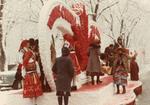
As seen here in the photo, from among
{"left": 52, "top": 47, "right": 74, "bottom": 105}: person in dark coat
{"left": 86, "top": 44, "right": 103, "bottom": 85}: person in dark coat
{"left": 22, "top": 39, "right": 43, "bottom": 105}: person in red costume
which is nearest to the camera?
{"left": 52, "top": 47, "right": 74, "bottom": 105}: person in dark coat

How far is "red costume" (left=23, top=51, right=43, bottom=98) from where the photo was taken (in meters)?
13.4

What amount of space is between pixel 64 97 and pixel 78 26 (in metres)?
4.28

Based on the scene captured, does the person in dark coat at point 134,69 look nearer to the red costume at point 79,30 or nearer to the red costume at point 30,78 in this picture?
the red costume at point 79,30

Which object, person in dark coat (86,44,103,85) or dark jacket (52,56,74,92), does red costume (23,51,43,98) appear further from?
person in dark coat (86,44,103,85)

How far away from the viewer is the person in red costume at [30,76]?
13.4 m

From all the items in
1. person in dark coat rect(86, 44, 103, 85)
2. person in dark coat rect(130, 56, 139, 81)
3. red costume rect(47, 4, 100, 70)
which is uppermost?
red costume rect(47, 4, 100, 70)

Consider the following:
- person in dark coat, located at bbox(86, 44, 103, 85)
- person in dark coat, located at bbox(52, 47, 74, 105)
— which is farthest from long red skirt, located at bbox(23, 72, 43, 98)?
person in dark coat, located at bbox(86, 44, 103, 85)

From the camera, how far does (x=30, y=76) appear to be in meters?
13.4

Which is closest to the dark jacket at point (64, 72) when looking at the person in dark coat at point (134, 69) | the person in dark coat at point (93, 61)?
the person in dark coat at point (93, 61)

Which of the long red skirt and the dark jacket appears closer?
the dark jacket

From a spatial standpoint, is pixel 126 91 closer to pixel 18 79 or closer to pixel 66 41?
pixel 66 41

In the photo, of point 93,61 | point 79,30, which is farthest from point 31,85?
point 79,30

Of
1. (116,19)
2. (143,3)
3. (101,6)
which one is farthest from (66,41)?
(143,3)

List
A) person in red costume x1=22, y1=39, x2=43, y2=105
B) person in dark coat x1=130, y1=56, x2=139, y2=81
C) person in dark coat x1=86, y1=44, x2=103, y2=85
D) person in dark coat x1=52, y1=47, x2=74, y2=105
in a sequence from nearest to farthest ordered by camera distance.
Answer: person in dark coat x1=52, y1=47, x2=74, y2=105 < person in red costume x1=22, y1=39, x2=43, y2=105 < person in dark coat x1=86, y1=44, x2=103, y2=85 < person in dark coat x1=130, y1=56, x2=139, y2=81
